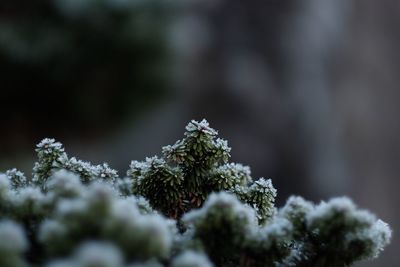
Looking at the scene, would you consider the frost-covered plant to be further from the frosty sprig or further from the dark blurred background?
the dark blurred background

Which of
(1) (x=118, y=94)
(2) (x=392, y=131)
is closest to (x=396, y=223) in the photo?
(2) (x=392, y=131)

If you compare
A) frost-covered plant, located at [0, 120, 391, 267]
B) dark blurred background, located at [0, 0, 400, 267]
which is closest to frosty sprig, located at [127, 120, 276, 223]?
frost-covered plant, located at [0, 120, 391, 267]

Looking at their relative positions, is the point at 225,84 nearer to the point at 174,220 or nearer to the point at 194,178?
the point at 194,178

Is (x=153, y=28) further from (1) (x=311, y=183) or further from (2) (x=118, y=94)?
(1) (x=311, y=183)

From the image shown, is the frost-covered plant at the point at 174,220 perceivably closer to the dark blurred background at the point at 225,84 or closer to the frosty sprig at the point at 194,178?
the frosty sprig at the point at 194,178

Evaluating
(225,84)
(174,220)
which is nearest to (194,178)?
(174,220)
